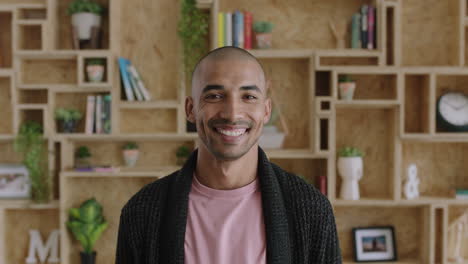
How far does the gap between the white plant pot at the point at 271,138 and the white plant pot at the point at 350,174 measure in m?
0.37

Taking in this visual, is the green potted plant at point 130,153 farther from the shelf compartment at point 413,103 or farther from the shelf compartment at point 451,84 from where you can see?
the shelf compartment at point 451,84

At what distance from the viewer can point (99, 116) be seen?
3.12 m

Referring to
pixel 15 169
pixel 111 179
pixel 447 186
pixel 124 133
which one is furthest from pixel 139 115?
pixel 447 186

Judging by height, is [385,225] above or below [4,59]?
below

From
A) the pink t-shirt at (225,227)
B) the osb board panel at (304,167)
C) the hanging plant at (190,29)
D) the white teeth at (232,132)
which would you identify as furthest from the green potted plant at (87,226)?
the white teeth at (232,132)

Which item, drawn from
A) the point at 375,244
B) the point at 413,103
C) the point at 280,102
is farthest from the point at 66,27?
the point at 375,244

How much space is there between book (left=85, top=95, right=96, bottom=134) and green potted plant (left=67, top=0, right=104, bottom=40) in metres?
0.37

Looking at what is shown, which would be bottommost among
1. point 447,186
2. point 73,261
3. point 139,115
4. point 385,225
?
point 73,261

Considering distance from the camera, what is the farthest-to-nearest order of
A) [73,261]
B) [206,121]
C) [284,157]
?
[73,261] → [284,157] → [206,121]

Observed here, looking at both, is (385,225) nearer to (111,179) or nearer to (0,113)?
(111,179)

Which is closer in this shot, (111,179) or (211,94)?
(211,94)

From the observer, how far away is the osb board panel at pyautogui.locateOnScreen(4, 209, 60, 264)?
333 centimetres

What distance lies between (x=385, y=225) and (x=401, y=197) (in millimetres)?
255

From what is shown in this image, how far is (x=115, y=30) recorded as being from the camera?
125 inches
